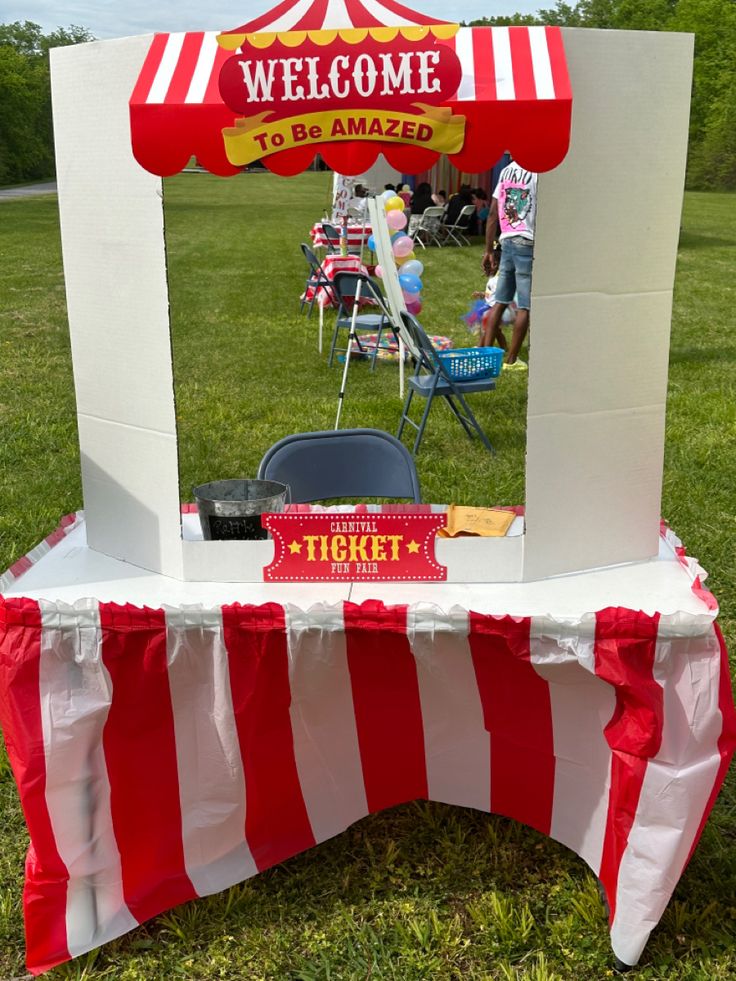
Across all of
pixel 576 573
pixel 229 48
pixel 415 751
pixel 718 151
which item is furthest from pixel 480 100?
pixel 718 151

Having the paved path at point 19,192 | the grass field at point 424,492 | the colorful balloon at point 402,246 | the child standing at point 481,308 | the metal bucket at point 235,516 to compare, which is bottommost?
the grass field at point 424,492

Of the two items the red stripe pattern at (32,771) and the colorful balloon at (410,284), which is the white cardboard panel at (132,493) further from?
the colorful balloon at (410,284)

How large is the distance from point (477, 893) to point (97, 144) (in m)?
1.81

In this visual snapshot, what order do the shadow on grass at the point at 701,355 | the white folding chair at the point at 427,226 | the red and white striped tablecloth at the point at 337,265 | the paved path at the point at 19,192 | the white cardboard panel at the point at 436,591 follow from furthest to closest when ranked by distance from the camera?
the paved path at the point at 19,192 → the red and white striped tablecloth at the point at 337,265 → the shadow on grass at the point at 701,355 → the white folding chair at the point at 427,226 → the white cardboard panel at the point at 436,591

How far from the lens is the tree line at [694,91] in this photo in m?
22.1

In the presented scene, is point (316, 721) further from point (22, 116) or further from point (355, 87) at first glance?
point (22, 116)

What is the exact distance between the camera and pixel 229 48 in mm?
1783

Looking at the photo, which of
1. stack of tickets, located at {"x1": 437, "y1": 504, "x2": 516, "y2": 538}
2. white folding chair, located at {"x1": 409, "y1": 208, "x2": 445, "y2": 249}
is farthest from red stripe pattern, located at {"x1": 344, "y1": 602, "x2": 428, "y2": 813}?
white folding chair, located at {"x1": 409, "y1": 208, "x2": 445, "y2": 249}

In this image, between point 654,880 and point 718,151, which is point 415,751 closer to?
Result: point 654,880

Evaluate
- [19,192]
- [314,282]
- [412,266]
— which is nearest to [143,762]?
[412,266]

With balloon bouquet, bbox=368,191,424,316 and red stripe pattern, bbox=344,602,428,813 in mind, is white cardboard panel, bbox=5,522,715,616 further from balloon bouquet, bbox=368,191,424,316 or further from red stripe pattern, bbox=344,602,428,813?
balloon bouquet, bbox=368,191,424,316

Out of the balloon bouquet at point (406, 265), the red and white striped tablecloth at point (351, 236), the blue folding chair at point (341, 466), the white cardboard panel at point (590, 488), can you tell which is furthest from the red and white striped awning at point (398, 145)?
the red and white striped tablecloth at point (351, 236)

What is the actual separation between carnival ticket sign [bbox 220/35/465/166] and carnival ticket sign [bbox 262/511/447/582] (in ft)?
2.43

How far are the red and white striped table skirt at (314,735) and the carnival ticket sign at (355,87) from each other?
888mm
